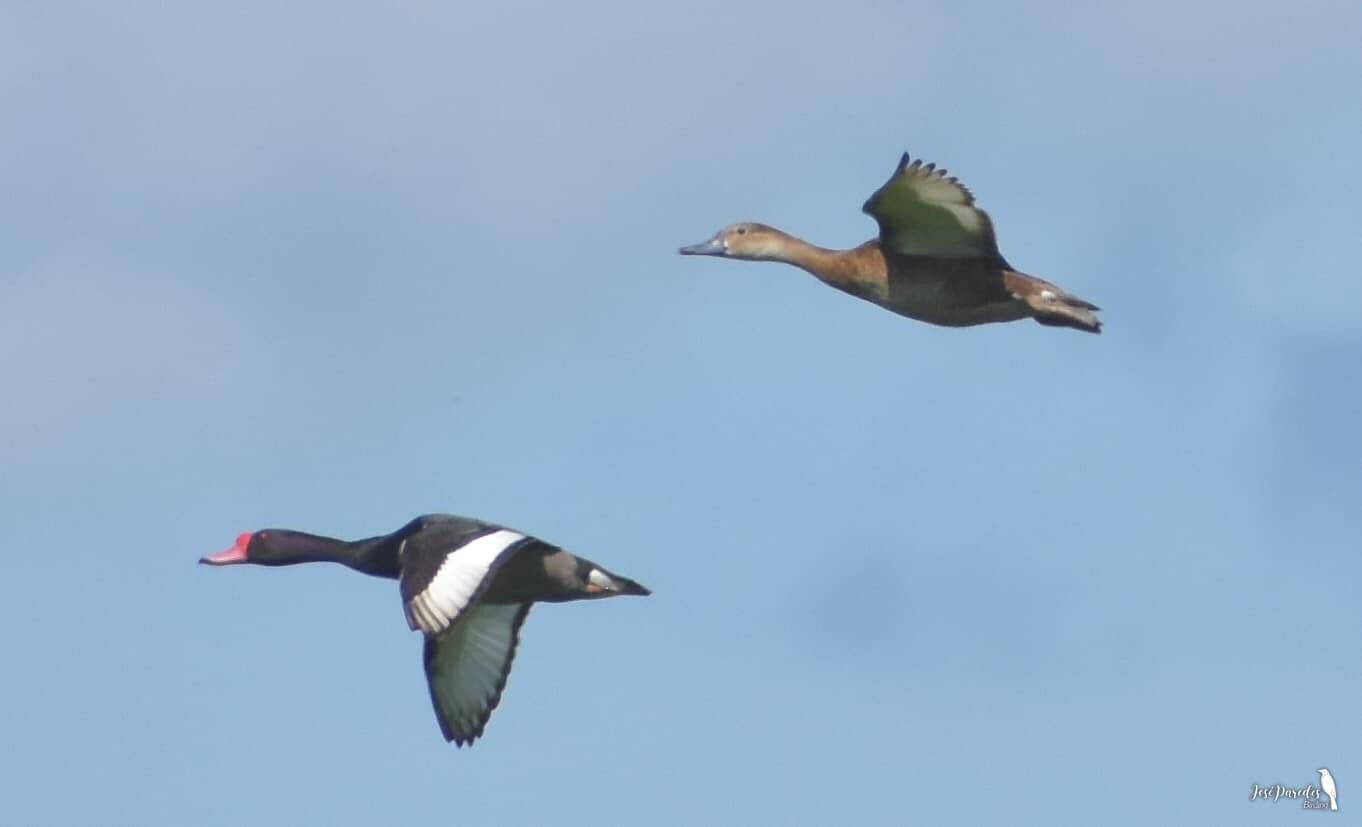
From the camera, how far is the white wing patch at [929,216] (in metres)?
17.6

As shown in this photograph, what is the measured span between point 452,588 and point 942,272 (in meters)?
4.10

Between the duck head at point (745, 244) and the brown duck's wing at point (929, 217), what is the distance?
1549 millimetres

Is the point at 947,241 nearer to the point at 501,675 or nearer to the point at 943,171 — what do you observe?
the point at 943,171

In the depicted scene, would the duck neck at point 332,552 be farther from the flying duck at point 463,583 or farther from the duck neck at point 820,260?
the duck neck at point 820,260

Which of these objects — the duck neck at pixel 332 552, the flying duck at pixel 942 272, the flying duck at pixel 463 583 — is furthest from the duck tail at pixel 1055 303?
the duck neck at pixel 332 552

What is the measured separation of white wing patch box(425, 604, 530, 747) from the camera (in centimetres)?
1950

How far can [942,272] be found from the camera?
60.3ft

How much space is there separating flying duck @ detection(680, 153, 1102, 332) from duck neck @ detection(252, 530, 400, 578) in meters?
3.83

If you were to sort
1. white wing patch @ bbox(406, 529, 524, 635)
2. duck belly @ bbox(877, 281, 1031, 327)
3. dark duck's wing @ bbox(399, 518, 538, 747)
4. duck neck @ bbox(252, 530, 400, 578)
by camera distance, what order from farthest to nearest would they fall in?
duck neck @ bbox(252, 530, 400, 578) → duck belly @ bbox(877, 281, 1031, 327) → dark duck's wing @ bbox(399, 518, 538, 747) → white wing patch @ bbox(406, 529, 524, 635)

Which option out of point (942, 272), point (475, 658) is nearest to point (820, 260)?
point (942, 272)

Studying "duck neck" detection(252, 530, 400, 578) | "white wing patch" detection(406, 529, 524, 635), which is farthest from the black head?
"white wing patch" detection(406, 529, 524, 635)

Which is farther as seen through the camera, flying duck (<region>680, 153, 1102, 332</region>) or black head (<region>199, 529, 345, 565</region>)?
black head (<region>199, 529, 345, 565</region>)

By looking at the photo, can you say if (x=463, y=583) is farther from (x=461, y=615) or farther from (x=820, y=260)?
(x=820, y=260)

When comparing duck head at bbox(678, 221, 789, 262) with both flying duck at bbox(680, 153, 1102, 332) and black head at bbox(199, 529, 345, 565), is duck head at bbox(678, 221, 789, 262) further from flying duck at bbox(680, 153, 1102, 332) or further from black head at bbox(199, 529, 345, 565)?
black head at bbox(199, 529, 345, 565)
